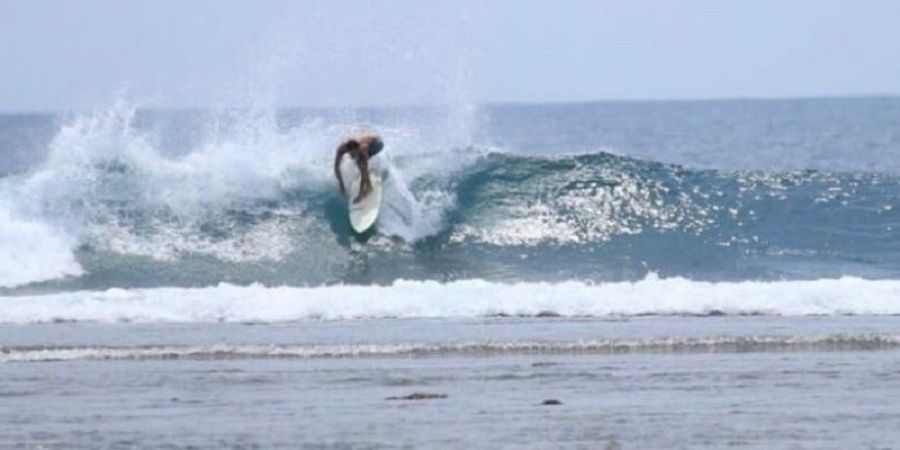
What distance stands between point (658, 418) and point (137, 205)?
1787 cm

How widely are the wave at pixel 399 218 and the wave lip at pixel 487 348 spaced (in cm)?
810

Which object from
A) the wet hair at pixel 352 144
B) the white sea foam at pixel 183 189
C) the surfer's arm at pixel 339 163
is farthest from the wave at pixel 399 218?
the wet hair at pixel 352 144

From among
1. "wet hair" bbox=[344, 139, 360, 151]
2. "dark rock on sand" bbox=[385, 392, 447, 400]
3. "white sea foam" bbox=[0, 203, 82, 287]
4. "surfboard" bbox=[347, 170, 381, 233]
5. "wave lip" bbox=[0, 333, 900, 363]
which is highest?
"wet hair" bbox=[344, 139, 360, 151]

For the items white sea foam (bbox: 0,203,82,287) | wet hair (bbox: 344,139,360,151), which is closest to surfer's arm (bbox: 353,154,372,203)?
wet hair (bbox: 344,139,360,151)

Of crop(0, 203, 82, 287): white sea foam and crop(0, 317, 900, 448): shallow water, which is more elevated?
crop(0, 203, 82, 287): white sea foam

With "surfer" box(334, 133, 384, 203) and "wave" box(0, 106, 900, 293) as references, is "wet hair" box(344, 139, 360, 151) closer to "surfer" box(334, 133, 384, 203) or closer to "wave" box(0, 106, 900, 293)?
"surfer" box(334, 133, 384, 203)

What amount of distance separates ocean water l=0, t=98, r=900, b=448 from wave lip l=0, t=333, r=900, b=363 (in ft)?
0.15

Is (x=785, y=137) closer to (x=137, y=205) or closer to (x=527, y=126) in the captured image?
(x=527, y=126)

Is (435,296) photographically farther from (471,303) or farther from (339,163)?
(339,163)

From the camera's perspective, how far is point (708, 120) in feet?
378

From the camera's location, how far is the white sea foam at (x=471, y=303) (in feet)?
73.0

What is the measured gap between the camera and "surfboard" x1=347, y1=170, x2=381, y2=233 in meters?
29.6

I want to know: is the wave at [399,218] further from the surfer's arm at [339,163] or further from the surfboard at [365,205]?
the surfer's arm at [339,163]

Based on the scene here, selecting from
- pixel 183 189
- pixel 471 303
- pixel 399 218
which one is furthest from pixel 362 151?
pixel 471 303
